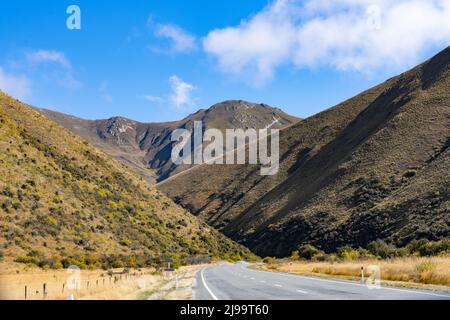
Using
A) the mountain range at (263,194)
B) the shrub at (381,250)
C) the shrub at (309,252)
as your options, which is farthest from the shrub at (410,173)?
the shrub at (381,250)

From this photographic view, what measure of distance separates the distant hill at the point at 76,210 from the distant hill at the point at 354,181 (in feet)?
48.9

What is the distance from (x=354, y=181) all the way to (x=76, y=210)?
4544cm

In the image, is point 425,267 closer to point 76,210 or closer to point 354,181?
point 76,210

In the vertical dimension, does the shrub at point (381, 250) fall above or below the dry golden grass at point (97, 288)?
below

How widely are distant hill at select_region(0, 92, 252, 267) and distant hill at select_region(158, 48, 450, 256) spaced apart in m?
14.9

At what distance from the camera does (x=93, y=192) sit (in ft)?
203

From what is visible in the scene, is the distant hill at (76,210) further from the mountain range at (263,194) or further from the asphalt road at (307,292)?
the asphalt road at (307,292)

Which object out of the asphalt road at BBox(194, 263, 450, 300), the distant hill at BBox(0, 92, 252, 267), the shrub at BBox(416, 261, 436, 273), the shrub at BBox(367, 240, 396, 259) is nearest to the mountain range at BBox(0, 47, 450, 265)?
the distant hill at BBox(0, 92, 252, 267)

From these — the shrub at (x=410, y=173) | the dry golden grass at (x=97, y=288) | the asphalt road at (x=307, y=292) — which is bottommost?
the dry golden grass at (x=97, y=288)

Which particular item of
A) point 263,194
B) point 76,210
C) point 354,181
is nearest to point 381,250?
point 354,181

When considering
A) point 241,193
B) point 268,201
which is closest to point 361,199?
point 268,201

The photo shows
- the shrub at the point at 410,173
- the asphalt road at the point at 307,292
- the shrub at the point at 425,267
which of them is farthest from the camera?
the shrub at the point at 410,173

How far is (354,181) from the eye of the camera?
79.5 m

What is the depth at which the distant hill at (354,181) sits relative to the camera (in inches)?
2544
